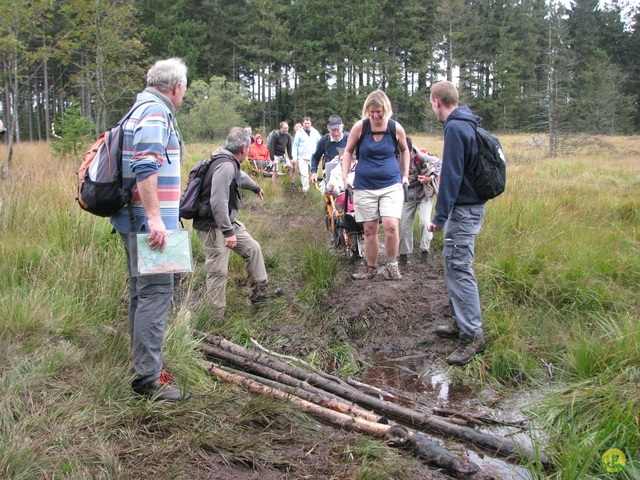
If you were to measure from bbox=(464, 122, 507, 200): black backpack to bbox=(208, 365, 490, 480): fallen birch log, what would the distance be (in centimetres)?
209

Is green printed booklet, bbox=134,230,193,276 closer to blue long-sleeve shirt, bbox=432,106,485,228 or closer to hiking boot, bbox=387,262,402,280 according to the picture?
blue long-sleeve shirt, bbox=432,106,485,228

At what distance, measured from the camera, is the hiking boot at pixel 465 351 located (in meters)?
4.31

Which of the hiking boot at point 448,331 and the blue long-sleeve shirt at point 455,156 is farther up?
the blue long-sleeve shirt at point 455,156

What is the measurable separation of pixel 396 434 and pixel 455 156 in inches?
85.3

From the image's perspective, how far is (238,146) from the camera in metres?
4.93

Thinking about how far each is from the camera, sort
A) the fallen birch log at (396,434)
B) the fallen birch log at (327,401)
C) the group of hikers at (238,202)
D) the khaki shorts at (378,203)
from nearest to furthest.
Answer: the fallen birch log at (396,434), the group of hikers at (238,202), the fallen birch log at (327,401), the khaki shorts at (378,203)

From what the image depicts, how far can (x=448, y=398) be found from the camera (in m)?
3.92

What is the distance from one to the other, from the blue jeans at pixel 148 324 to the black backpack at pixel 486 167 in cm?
250

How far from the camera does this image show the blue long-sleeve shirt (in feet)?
13.3

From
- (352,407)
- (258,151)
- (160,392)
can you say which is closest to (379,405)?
(352,407)

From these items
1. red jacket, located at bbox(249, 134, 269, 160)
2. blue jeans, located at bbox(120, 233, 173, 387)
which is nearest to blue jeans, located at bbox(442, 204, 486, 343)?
blue jeans, located at bbox(120, 233, 173, 387)

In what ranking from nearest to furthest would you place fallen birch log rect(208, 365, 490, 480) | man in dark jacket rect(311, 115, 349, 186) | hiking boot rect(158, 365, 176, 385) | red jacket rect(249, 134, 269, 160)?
fallen birch log rect(208, 365, 490, 480), hiking boot rect(158, 365, 176, 385), man in dark jacket rect(311, 115, 349, 186), red jacket rect(249, 134, 269, 160)

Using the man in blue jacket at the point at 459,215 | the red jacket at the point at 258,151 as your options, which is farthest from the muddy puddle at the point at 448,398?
the red jacket at the point at 258,151

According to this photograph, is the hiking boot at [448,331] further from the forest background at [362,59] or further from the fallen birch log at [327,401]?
the forest background at [362,59]
